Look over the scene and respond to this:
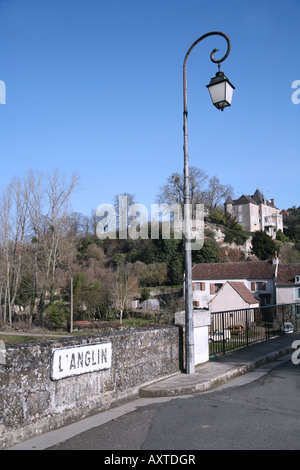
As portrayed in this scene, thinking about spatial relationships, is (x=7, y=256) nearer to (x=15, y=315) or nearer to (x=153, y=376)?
(x=15, y=315)

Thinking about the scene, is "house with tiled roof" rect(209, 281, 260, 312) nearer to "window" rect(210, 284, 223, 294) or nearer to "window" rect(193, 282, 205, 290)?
"window" rect(210, 284, 223, 294)

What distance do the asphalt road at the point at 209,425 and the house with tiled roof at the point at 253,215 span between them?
264 ft

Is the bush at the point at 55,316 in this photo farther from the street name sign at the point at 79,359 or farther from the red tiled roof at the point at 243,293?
the street name sign at the point at 79,359

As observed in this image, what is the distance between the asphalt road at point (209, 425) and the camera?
427cm

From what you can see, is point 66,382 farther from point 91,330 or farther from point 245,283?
point 245,283

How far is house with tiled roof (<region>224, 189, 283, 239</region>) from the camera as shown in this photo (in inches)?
3327

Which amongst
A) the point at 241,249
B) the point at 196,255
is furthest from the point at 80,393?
the point at 241,249

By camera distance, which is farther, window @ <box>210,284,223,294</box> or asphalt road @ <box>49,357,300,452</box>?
window @ <box>210,284,223,294</box>

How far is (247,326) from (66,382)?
26.3 feet

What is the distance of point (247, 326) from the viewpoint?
11.9 metres

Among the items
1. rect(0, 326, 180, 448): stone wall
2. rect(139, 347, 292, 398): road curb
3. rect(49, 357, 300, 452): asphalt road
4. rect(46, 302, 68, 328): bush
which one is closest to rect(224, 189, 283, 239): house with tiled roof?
rect(46, 302, 68, 328): bush

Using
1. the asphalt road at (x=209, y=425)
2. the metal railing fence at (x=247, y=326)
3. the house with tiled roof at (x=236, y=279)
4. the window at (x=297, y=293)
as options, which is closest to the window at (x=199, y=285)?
the house with tiled roof at (x=236, y=279)

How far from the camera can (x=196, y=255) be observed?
56.0 metres
